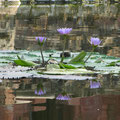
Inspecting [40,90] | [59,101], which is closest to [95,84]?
[40,90]

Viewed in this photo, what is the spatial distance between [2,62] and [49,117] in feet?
5.83

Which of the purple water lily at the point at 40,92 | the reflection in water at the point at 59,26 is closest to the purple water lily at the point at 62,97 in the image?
the purple water lily at the point at 40,92

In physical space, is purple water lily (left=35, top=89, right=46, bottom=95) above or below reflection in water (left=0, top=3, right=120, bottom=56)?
below

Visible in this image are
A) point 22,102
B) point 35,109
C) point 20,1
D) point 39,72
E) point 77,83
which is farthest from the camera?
point 20,1

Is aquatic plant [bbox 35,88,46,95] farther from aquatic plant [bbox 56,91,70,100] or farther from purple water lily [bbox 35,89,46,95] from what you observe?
aquatic plant [bbox 56,91,70,100]

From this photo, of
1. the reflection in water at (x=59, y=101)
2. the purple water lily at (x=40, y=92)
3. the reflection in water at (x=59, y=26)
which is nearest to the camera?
the reflection in water at (x=59, y=101)

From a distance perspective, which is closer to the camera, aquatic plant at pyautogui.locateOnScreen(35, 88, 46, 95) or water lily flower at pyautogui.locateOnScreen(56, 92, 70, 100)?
water lily flower at pyautogui.locateOnScreen(56, 92, 70, 100)

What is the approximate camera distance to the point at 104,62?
3.47m

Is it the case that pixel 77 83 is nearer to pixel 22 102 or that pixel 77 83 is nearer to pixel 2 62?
pixel 22 102

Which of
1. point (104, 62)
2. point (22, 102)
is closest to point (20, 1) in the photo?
point (104, 62)

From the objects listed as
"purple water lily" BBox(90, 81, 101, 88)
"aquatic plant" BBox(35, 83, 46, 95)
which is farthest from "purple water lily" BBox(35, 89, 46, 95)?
"purple water lily" BBox(90, 81, 101, 88)

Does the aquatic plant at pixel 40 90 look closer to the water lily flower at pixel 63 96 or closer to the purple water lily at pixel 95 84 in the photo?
the water lily flower at pixel 63 96

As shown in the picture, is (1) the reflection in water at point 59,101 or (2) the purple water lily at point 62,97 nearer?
(1) the reflection in water at point 59,101

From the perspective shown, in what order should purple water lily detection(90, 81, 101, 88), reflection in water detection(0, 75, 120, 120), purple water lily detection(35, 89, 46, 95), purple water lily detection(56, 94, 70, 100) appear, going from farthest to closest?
purple water lily detection(90, 81, 101, 88) < purple water lily detection(35, 89, 46, 95) < purple water lily detection(56, 94, 70, 100) < reflection in water detection(0, 75, 120, 120)
